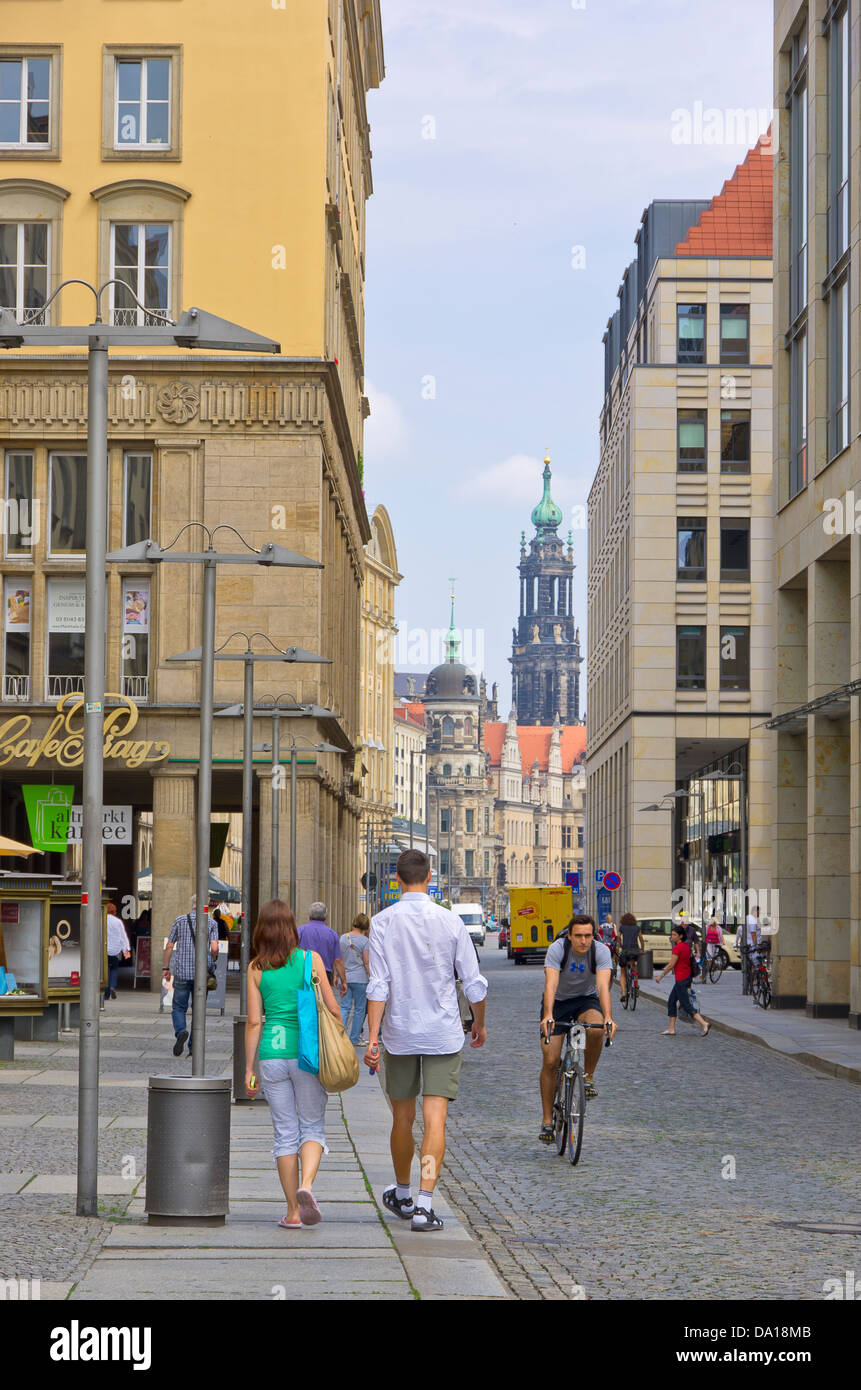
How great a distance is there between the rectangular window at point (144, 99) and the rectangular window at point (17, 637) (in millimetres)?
9987

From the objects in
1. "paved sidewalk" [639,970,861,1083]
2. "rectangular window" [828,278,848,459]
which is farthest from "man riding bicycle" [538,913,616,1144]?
"rectangular window" [828,278,848,459]

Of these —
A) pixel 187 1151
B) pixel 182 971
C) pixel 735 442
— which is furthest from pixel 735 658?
pixel 187 1151

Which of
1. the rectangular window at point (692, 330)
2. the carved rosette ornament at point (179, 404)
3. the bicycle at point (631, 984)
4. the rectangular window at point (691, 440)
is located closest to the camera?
the bicycle at point (631, 984)

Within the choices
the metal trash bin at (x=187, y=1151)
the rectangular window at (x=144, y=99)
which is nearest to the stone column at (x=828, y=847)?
the rectangular window at (x=144, y=99)

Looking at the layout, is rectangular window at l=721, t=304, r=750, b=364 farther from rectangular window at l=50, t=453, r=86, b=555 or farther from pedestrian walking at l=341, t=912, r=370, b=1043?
pedestrian walking at l=341, t=912, r=370, b=1043

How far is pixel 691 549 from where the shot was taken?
7044 centimetres

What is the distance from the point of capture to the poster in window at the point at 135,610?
41875mm

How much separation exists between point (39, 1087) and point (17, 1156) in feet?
18.5

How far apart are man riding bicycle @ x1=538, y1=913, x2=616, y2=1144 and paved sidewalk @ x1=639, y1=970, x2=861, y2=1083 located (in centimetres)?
746

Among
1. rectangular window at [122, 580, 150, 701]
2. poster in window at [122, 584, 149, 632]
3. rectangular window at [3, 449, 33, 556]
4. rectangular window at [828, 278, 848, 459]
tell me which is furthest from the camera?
rectangular window at [3, 449, 33, 556]

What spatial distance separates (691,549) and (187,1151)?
2434 inches

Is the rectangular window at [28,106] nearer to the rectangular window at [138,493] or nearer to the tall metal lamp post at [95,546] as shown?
the rectangular window at [138,493]

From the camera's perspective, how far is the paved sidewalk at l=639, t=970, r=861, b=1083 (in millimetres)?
22922

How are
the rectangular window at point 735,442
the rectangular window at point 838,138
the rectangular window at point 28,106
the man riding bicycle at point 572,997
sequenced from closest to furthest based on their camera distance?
the man riding bicycle at point 572,997, the rectangular window at point 838,138, the rectangular window at point 28,106, the rectangular window at point 735,442
